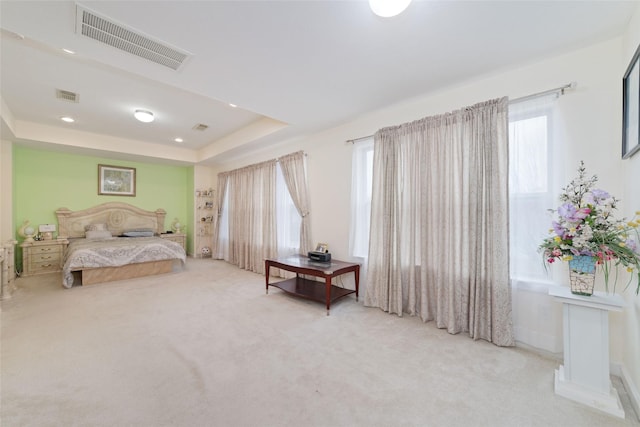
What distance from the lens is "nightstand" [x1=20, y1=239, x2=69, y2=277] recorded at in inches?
185

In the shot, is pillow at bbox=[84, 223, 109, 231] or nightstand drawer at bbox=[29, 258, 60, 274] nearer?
nightstand drawer at bbox=[29, 258, 60, 274]

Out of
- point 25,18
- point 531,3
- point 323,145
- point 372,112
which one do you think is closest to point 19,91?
point 25,18

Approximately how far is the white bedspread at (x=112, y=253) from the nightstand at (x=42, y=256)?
1.97ft

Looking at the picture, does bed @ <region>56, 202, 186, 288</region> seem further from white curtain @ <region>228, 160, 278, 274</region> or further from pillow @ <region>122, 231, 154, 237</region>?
white curtain @ <region>228, 160, 278, 274</region>

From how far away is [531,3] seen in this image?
1.66 m

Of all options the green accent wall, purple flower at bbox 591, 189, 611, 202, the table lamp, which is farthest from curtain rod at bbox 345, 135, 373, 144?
the table lamp

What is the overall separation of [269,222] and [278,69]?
9.74ft

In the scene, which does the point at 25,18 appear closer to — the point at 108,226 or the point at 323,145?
the point at 323,145

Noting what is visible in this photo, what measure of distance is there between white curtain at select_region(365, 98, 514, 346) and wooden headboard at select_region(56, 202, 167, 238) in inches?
233

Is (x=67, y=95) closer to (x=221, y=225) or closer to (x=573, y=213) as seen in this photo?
(x=221, y=225)

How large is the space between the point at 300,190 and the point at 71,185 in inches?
203

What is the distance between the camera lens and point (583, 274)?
5.73 ft

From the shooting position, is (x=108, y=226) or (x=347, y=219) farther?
(x=108, y=226)

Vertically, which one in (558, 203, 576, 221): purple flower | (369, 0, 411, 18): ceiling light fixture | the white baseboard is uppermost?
(369, 0, 411, 18): ceiling light fixture
